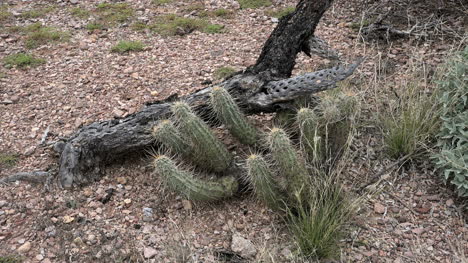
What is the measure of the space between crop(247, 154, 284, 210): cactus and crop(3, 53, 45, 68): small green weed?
3249mm

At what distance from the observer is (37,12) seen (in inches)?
254

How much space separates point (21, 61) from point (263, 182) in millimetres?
Result: 3518

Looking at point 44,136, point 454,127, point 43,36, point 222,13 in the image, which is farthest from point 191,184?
point 43,36

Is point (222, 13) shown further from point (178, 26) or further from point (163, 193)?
point (163, 193)

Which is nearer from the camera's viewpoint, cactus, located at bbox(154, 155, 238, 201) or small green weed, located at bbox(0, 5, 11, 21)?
cactus, located at bbox(154, 155, 238, 201)

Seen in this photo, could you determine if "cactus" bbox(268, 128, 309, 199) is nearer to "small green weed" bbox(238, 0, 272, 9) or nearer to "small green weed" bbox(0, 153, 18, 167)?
"small green weed" bbox(0, 153, 18, 167)

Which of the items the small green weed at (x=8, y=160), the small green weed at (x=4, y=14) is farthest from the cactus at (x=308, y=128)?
the small green weed at (x=4, y=14)

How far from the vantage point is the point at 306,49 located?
4.25 metres

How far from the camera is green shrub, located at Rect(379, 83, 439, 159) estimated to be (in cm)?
373

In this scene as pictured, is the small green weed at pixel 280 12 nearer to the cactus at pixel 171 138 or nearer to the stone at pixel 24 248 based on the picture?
Answer: the cactus at pixel 171 138

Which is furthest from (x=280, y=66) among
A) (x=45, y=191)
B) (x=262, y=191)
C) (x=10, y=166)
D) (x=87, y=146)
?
(x=10, y=166)

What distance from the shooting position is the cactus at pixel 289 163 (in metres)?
3.04

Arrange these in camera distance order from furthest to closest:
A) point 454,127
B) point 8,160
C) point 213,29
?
point 213,29 → point 8,160 → point 454,127

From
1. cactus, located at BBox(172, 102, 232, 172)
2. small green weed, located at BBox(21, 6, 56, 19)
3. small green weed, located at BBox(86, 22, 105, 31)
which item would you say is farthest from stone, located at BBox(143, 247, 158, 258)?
small green weed, located at BBox(21, 6, 56, 19)
